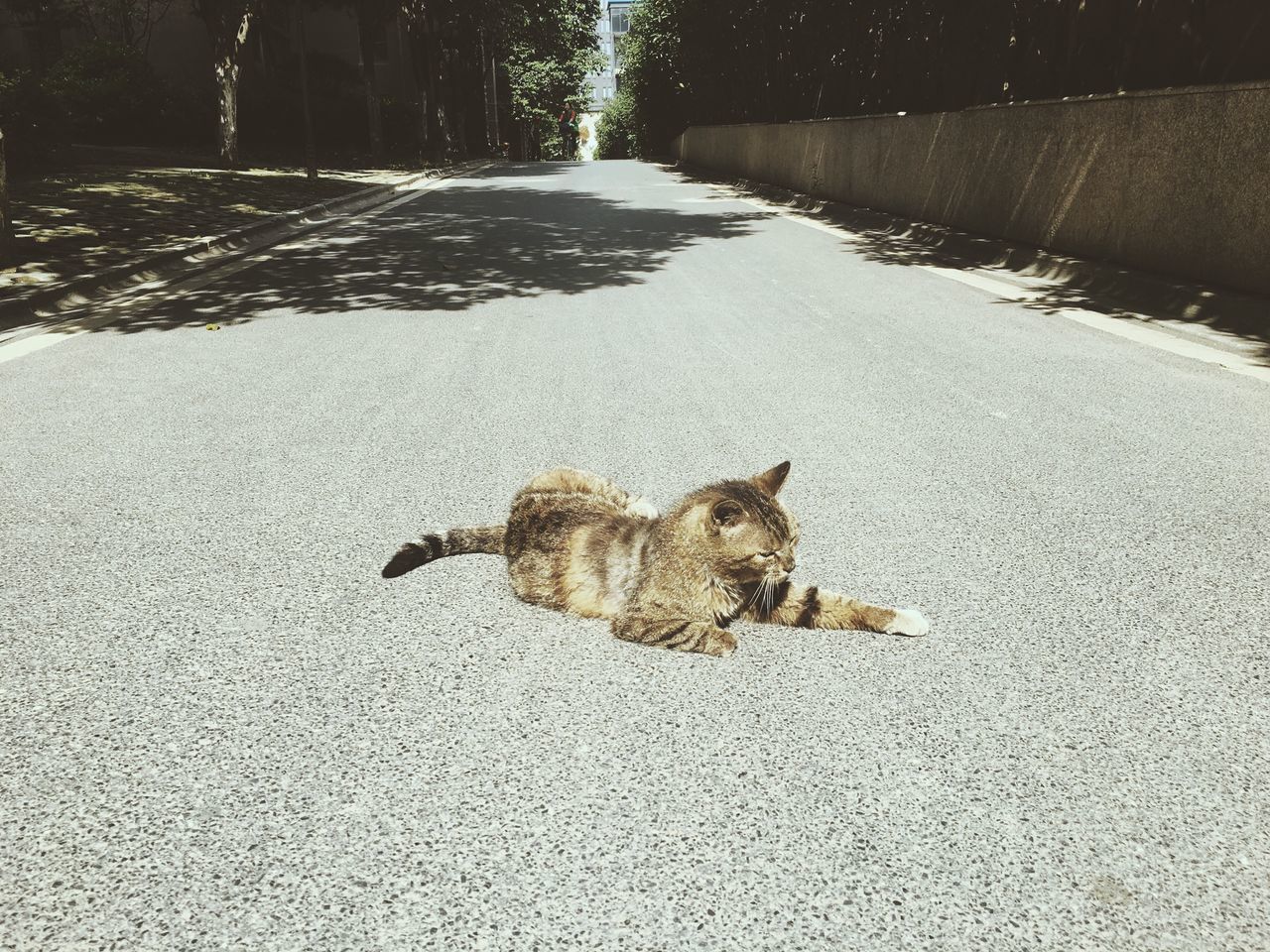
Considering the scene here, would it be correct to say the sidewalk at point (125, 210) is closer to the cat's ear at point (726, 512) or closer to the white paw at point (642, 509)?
the white paw at point (642, 509)

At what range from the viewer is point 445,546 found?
3.61m

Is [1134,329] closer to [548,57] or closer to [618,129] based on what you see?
[548,57]

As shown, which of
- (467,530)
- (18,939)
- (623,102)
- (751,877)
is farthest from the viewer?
(623,102)

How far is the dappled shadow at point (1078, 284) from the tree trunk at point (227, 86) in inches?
644

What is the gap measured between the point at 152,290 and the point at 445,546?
7.97m

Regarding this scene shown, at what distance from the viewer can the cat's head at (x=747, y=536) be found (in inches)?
117

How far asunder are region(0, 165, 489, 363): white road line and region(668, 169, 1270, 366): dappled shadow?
8.76m

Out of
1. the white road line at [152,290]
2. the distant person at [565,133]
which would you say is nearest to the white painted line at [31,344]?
the white road line at [152,290]

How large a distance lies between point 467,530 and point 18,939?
2.05m

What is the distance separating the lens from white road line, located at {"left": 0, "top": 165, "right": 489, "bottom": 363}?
7422 mm

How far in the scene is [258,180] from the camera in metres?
20.8

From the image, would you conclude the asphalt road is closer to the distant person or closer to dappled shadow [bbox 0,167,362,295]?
dappled shadow [bbox 0,167,362,295]

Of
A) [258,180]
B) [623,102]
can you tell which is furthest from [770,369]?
[623,102]

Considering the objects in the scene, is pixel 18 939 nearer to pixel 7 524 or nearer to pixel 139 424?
pixel 7 524
